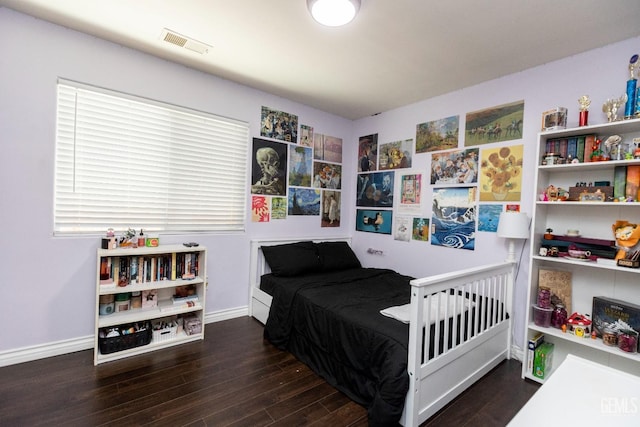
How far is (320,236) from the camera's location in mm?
3701

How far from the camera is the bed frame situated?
158cm

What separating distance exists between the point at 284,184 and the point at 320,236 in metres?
0.83

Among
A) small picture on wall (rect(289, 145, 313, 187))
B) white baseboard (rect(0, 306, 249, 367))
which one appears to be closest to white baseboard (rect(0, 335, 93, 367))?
white baseboard (rect(0, 306, 249, 367))

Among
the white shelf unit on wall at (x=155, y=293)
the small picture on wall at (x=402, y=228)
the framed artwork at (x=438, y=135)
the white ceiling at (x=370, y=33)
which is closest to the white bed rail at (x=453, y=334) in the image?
the small picture on wall at (x=402, y=228)

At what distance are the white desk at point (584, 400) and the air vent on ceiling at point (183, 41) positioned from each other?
2.76 metres

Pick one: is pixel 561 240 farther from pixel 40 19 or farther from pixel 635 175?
pixel 40 19

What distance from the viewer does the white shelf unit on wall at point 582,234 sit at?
1.91 m

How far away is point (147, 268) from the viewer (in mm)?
2379

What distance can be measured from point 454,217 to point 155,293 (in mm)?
2814

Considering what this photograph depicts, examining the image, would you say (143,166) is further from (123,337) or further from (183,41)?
(123,337)

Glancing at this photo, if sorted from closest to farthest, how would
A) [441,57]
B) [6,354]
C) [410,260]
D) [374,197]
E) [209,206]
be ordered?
[6,354]
[441,57]
[209,206]
[410,260]
[374,197]

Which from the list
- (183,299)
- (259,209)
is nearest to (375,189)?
(259,209)

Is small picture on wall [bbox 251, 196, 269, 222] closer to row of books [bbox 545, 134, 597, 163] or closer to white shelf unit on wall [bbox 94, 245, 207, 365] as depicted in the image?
white shelf unit on wall [bbox 94, 245, 207, 365]

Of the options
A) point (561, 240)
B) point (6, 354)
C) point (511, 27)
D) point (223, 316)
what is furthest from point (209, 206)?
point (561, 240)
